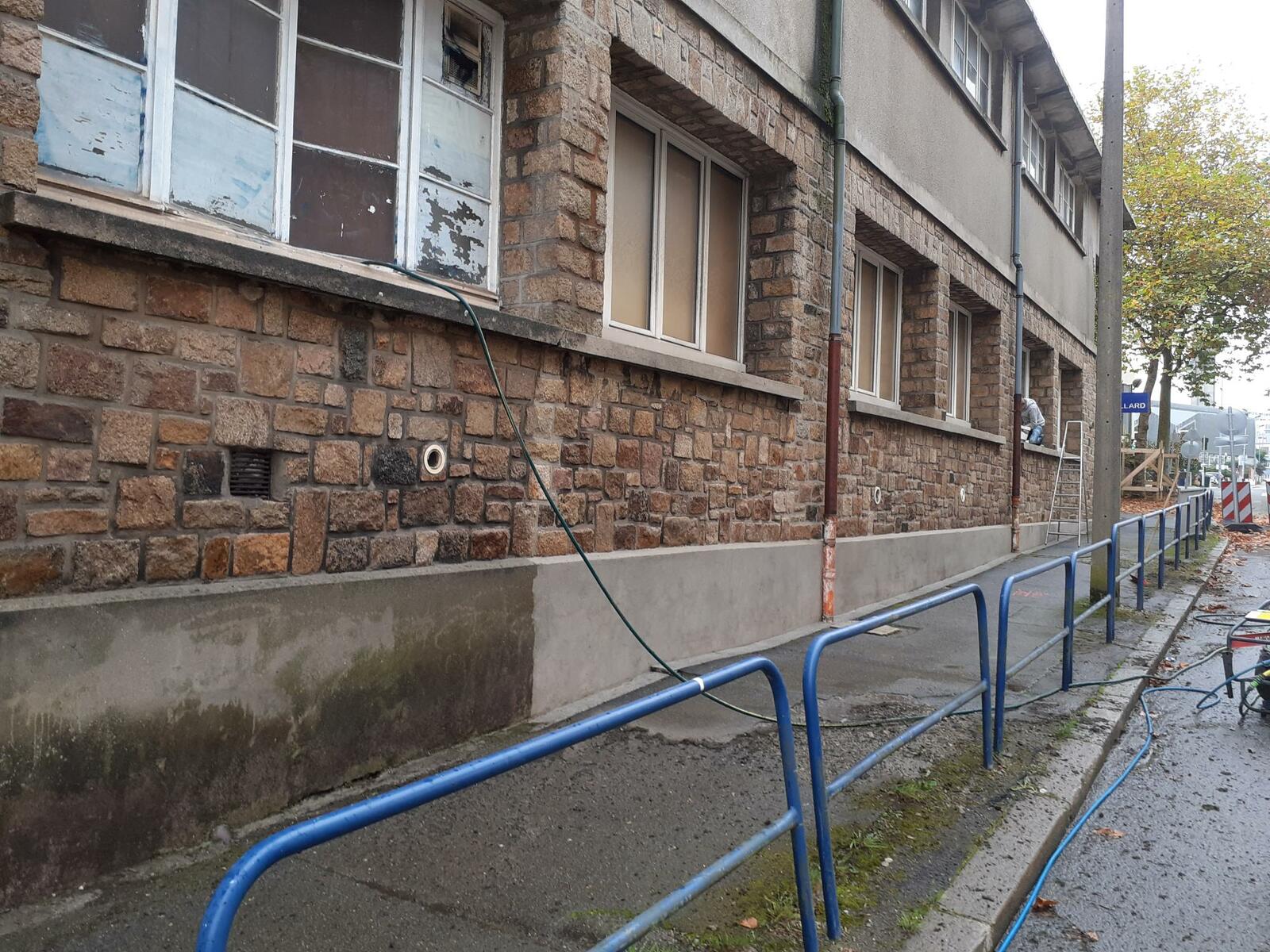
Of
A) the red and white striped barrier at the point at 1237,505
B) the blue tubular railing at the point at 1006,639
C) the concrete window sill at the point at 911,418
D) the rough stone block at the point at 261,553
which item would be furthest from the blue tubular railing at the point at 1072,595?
the red and white striped barrier at the point at 1237,505

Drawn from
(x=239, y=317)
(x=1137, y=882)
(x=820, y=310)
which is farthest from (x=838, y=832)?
(x=820, y=310)

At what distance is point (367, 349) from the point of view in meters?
4.22

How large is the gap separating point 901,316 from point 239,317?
29.3 feet

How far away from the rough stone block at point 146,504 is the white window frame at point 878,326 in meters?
6.89

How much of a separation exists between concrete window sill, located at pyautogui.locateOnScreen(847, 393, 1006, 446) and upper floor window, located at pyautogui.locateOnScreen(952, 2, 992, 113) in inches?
162

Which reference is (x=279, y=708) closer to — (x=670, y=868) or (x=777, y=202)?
(x=670, y=868)

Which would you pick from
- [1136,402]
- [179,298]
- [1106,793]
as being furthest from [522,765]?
[1136,402]

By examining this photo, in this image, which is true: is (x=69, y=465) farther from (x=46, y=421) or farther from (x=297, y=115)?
(x=297, y=115)

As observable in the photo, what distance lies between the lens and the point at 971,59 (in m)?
12.5

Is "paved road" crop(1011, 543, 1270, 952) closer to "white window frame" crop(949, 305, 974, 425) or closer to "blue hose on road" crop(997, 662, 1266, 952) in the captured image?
"blue hose on road" crop(997, 662, 1266, 952)

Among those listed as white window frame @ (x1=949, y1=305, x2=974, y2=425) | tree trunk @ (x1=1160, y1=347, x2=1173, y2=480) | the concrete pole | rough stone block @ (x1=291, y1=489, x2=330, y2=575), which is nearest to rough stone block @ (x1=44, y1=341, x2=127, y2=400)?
rough stone block @ (x1=291, y1=489, x2=330, y2=575)

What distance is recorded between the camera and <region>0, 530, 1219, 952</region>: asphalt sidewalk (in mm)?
2912

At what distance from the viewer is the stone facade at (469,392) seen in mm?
3186

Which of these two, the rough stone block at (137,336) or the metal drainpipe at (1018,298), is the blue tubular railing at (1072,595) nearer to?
the metal drainpipe at (1018,298)
